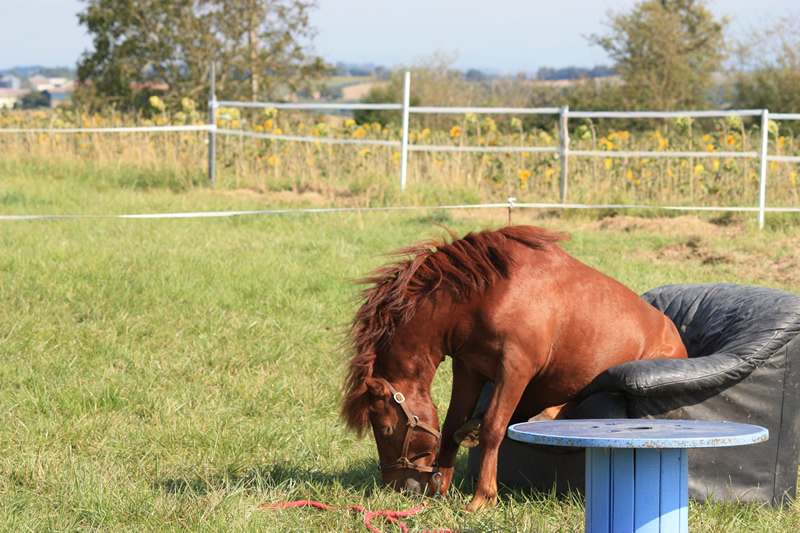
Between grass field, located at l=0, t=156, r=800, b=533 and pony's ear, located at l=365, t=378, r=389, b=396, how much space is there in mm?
428

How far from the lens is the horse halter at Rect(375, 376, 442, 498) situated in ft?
9.30

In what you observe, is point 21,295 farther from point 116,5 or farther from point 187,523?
point 116,5

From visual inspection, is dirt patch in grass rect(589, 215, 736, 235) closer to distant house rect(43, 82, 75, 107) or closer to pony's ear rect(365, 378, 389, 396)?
pony's ear rect(365, 378, 389, 396)

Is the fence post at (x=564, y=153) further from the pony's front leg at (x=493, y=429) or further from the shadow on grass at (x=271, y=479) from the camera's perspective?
the pony's front leg at (x=493, y=429)

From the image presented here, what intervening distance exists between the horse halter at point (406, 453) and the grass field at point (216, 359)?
12 centimetres

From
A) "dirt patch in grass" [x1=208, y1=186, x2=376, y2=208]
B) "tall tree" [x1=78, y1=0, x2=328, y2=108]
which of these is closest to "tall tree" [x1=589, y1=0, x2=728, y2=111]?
"tall tree" [x1=78, y1=0, x2=328, y2=108]

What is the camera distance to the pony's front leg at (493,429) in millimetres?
2834

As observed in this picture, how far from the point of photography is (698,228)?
893cm

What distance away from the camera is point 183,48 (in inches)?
920

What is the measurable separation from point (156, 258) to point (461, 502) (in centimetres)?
Answer: 472

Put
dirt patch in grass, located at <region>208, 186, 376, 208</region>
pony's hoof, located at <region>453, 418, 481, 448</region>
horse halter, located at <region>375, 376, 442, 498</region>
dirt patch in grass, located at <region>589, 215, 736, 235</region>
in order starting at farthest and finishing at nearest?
1. dirt patch in grass, located at <region>208, 186, 376, 208</region>
2. dirt patch in grass, located at <region>589, 215, 736, 235</region>
3. pony's hoof, located at <region>453, 418, 481, 448</region>
4. horse halter, located at <region>375, 376, 442, 498</region>

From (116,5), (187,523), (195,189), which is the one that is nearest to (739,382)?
(187,523)

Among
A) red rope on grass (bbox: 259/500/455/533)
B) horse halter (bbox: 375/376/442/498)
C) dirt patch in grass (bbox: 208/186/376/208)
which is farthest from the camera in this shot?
dirt patch in grass (bbox: 208/186/376/208)

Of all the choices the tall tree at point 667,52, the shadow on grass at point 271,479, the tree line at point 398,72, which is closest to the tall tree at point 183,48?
the tree line at point 398,72
